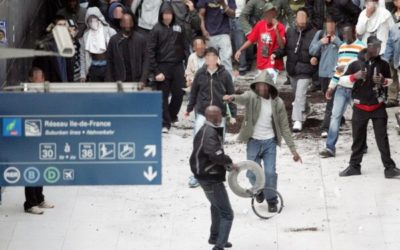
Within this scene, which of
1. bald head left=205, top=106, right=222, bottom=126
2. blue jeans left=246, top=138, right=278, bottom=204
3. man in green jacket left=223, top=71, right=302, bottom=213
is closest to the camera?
bald head left=205, top=106, right=222, bottom=126

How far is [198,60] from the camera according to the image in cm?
1980

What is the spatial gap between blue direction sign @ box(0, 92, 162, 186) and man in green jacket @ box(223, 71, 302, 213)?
4.74 metres

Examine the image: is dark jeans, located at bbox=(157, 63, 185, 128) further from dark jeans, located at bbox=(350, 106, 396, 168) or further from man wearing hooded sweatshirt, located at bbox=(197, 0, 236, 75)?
dark jeans, located at bbox=(350, 106, 396, 168)

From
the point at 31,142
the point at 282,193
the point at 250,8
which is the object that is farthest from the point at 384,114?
the point at 31,142

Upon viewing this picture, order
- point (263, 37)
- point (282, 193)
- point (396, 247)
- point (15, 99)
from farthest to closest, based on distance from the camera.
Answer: point (263, 37), point (282, 193), point (396, 247), point (15, 99)

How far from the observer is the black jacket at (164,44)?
20.6 m

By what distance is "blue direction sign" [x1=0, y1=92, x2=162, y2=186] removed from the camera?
39.8 feet

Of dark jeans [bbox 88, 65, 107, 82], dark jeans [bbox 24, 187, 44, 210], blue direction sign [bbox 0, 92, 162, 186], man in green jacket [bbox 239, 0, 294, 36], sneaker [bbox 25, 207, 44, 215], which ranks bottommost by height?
sneaker [bbox 25, 207, 44, 215]

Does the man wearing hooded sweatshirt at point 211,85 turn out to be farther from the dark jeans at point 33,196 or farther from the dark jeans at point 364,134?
the dark jeans at point 33,196

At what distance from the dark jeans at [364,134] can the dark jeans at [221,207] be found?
3443 mm

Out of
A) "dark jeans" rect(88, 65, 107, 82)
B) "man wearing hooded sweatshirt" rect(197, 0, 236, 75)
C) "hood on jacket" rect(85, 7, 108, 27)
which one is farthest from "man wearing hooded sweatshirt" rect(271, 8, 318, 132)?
"hood on jacket" rect(85, 7, 108, 27)

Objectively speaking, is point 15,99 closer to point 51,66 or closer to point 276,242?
point 276,242

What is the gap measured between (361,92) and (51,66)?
4883 millimetres

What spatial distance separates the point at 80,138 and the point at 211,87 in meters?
6.00
